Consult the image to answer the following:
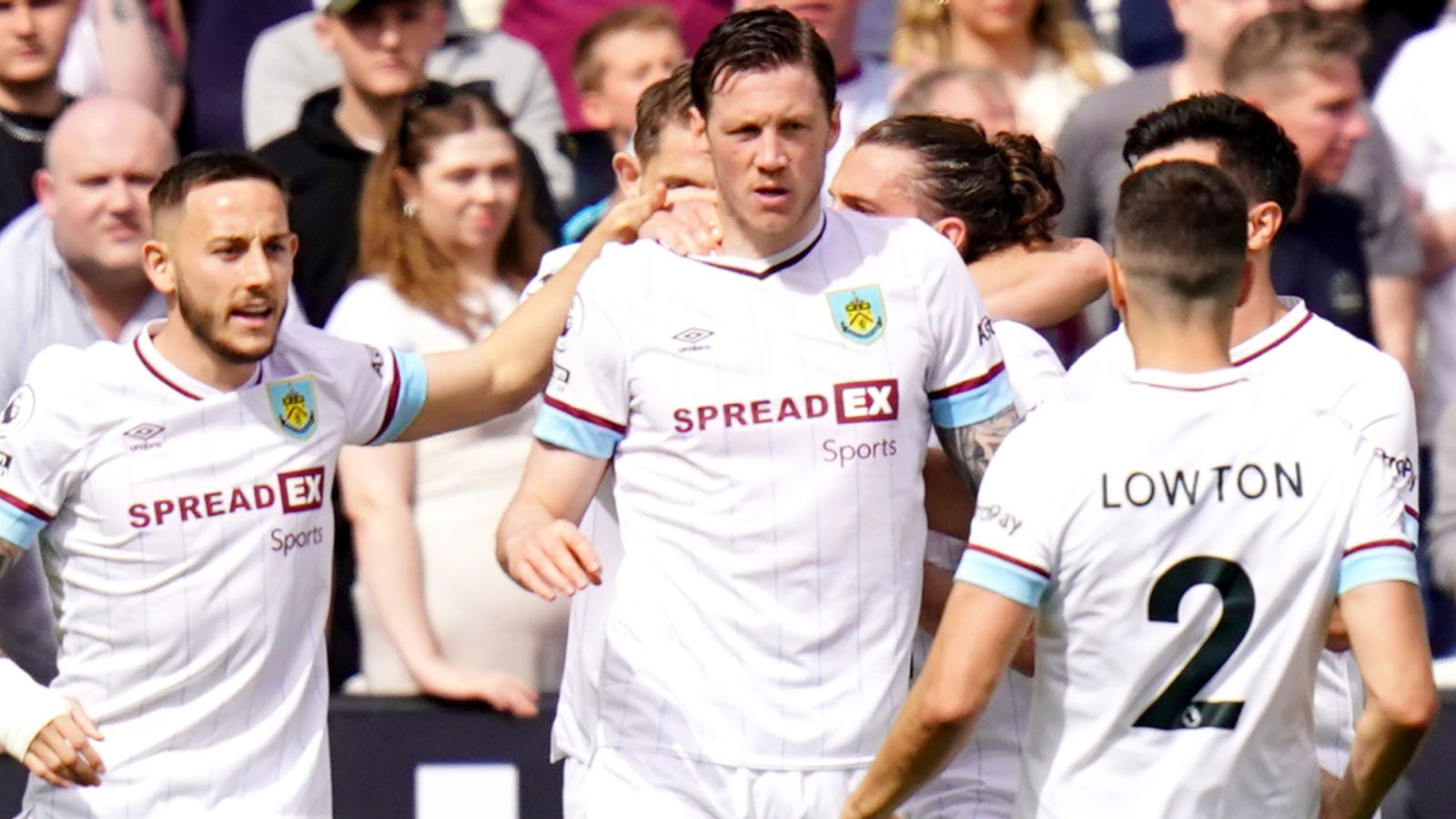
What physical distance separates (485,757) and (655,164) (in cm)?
180

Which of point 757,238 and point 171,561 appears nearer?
point 757,238

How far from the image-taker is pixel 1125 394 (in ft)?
12.7

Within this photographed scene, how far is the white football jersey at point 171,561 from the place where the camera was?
464cm

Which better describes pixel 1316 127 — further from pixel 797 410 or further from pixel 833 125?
pixel 797 410

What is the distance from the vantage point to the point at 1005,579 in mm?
3801

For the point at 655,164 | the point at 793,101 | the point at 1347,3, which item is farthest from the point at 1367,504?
the point at 1347,3

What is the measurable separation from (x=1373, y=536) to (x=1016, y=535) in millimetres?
546

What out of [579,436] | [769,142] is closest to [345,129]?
[579,436]

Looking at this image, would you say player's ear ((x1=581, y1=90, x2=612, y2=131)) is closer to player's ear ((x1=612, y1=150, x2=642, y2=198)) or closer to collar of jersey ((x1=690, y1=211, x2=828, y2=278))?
player's ear ((x1=612, y1=150, x2=642, y2=198))

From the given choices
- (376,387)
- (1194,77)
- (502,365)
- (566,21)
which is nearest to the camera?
(376,387)

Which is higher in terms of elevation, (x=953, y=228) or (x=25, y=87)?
(x=25, y=87)

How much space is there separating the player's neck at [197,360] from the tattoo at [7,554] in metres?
0.44

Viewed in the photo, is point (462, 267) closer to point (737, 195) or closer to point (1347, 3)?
point (737, 195)

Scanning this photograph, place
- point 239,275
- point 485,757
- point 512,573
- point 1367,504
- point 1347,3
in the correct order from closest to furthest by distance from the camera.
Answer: point 1367,504 < point 512,573 < point 239,275 < point 485,757 < point 1347,3
